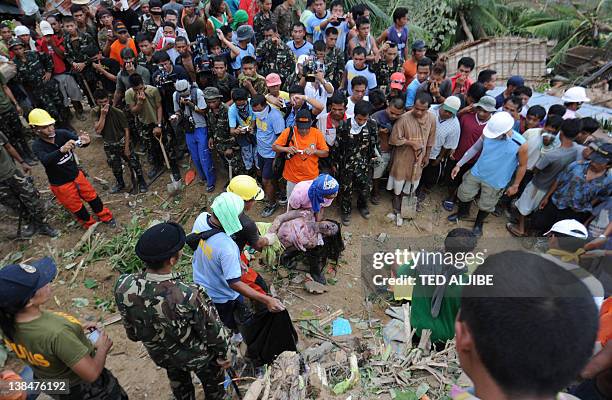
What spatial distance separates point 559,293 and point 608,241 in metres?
4.13

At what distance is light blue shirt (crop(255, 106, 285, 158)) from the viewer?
5.72 m

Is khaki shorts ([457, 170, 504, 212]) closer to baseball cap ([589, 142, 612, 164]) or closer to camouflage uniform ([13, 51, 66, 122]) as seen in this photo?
baseball cap ([589, 142, 612, 164])

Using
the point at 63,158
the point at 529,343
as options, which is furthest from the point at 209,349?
the point at 63,158

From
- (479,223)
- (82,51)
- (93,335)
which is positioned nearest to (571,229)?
(479,223)

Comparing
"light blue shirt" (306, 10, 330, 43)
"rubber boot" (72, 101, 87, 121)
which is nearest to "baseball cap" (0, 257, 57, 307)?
"rubber boot" (72, 101, 87, 121)

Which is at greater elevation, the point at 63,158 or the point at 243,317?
the point at 63,158

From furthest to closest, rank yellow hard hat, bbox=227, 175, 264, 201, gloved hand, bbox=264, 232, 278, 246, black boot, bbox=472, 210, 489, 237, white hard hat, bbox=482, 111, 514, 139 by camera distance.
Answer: black boot, bbox=472, 210, 489, 237 → white hard hat, bbox=482, 111, 514, 139 → gloved hand, bbox=264, 232, 278, 246 → yellow hard hat, bbox=227, 175, 264, 201

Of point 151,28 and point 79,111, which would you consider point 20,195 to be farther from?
point 151,28

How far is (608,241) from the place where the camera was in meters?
4.37

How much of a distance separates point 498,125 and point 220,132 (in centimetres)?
415

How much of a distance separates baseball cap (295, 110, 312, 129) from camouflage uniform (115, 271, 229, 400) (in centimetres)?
306

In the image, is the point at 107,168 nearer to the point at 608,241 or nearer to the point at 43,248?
the point at 43,248

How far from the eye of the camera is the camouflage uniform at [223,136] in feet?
19.8

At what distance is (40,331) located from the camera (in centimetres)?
244
